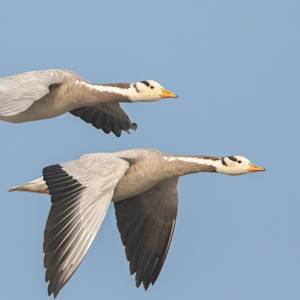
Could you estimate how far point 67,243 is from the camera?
19406mm

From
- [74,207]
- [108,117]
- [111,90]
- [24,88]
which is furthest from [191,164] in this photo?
[108,117]

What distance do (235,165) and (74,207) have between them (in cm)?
314

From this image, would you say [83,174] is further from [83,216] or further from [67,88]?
[67,88]

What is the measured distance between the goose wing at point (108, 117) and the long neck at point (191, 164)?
142 inches

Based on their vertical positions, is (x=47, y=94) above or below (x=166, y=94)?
below

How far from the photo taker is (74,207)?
65.5 feet

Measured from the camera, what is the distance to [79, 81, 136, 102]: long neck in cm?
2317

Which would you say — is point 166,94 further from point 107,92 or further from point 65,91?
point 65,91

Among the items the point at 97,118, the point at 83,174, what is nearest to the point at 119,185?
the point at 83,174

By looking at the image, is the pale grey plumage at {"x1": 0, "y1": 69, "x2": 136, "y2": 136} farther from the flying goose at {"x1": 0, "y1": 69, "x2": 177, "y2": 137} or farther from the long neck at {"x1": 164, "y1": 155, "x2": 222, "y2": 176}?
the long neck at {"x1": 164, "y1": 155, "x2": 222, "y2": 176}

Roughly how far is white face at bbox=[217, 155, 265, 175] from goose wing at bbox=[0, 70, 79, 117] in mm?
3023

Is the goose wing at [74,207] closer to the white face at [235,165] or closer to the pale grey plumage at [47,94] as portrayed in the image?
→ the pale grey plumage at [47,94]

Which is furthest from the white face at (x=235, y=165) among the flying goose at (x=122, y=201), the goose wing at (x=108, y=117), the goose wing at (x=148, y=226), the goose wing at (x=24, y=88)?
the goose wing at (x=108, y=117)

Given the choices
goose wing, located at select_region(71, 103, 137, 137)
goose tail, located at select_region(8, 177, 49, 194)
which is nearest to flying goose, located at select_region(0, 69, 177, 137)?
goose tail, located at select_region(8, 177, 49, 194)
